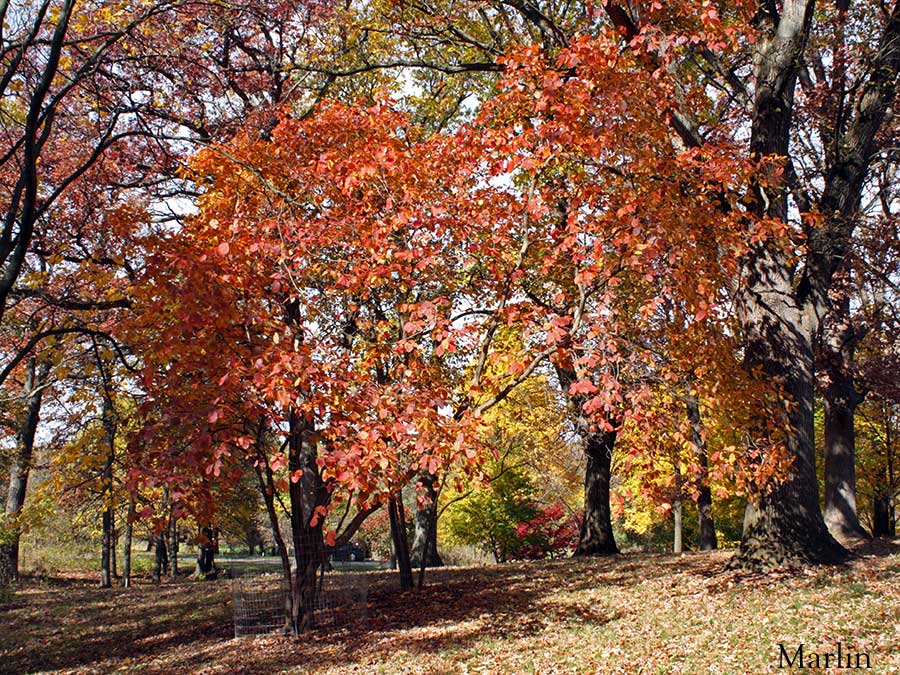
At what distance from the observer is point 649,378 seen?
848cm

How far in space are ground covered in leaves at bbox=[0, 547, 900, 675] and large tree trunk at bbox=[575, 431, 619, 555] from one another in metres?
2.48

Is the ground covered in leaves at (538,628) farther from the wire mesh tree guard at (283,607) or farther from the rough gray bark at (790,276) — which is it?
the rough gray bark at (790,276)

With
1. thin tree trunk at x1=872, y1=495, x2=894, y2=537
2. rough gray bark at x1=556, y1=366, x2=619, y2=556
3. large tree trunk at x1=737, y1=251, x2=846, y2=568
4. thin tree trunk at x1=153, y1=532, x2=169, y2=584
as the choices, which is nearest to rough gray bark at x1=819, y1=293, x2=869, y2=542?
rough gray bark at x1=556, y1=366, x2=619, y2=556

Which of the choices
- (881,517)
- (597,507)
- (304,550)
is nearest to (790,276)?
(597,507)

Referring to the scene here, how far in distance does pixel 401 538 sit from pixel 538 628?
4.18 m

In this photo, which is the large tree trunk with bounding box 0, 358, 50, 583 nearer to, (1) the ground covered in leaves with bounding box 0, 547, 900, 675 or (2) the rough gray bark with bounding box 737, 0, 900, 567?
(1) the ground covered in leaves with bounding box 0, 547, 900, 675

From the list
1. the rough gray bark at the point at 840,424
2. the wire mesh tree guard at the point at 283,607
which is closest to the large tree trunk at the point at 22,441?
the wire mesh tree guard at the point at 283,607

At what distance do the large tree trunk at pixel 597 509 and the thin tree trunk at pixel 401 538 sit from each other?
18.1 feet

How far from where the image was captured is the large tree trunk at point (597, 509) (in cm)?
1574

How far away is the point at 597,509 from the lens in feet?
52.5

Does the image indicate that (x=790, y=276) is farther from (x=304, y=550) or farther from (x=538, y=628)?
(x=304, y=550)

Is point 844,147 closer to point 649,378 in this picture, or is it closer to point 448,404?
point 649,378

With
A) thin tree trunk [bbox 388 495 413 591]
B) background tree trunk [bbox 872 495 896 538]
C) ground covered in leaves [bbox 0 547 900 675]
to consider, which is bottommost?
background tree trunk [bbox 872 495 896 538]

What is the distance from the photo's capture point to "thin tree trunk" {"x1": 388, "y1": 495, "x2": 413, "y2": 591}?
37.4ft
